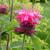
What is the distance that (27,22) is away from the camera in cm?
101

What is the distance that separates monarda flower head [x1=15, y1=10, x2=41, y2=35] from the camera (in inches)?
39.5

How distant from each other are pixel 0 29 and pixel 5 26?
135 mm

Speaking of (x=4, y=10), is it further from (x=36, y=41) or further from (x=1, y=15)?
(x=36, y=41)

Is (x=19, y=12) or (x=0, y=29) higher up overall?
(x=19, y=12)

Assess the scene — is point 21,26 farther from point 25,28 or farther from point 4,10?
point 4,10

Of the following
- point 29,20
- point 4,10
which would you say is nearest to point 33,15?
point 29,20

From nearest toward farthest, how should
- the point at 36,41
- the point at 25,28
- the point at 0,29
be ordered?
the point at 36,41
the point at 25,28
the point at 0,29

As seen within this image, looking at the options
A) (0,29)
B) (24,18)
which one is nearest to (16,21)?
(24,18)

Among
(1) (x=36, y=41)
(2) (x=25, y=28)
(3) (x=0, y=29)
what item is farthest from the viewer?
(3) (x=0, y=29)

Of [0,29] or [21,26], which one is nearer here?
[21,26]

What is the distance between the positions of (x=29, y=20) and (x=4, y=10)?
0.27m

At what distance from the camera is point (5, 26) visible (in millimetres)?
1027

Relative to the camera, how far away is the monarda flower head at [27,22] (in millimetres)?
1004

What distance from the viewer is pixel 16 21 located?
3.19 ft
